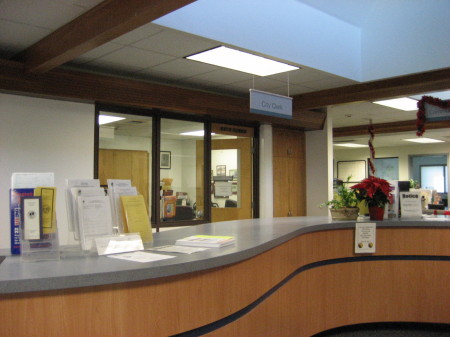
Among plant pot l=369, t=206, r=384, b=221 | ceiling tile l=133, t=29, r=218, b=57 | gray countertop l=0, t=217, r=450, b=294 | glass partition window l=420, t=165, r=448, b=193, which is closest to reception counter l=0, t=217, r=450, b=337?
gray countertop l=0, t=217, r=450, b=294

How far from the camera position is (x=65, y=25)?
12.7 feet

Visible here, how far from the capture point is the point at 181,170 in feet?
21.8

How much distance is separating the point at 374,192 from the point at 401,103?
4.37m

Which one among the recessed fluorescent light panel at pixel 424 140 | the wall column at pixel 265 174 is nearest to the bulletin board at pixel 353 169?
the recessed fluorescent light panel at pixel 424 140

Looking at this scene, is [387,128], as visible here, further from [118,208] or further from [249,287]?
[118,208]

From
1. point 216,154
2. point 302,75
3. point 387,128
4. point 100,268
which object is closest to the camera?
point 100,268

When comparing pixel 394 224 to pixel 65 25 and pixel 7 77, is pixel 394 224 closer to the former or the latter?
pixel 65 25

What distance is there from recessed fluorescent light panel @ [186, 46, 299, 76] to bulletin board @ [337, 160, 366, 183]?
34.1 ft

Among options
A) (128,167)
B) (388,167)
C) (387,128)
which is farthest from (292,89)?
(388,167)

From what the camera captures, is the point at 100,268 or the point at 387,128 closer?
the point at 100,268

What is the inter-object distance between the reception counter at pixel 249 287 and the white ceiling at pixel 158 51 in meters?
2.19

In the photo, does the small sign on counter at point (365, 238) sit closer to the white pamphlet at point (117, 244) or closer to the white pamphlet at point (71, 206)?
the white pamphlet at point (117, 244)

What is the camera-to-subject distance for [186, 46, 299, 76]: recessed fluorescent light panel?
15.9 ft

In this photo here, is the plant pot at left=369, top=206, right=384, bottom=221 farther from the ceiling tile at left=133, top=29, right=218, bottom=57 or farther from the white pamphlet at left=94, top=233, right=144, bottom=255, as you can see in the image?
the white pamphlet at left=94, top=233, right=144, bottom=255
